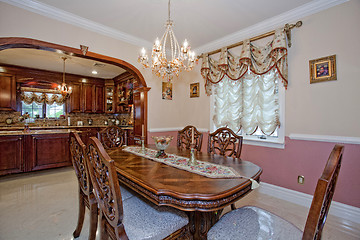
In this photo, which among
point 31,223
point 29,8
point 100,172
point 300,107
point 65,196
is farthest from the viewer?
point 65,196

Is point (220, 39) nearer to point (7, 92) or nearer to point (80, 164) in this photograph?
point (80, 164)

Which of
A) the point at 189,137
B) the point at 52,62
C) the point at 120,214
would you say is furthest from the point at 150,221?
the point at 52,62

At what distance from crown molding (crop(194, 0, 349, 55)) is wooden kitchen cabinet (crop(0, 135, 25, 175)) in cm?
426

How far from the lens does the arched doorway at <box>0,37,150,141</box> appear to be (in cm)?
206

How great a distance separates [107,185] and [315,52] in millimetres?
2825

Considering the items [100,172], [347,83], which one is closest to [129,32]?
[100,172]

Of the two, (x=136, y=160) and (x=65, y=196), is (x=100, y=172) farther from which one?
(x=65, y=196)

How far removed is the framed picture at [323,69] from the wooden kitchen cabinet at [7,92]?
22.1ft

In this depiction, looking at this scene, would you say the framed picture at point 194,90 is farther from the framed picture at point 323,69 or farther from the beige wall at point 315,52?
the framed picture at point 323,69

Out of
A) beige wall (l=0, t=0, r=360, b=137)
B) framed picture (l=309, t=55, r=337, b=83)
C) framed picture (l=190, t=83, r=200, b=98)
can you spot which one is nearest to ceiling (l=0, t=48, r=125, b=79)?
beige wall (l=0, t=0, r=360, b=137)

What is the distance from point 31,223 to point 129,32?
9.94ft

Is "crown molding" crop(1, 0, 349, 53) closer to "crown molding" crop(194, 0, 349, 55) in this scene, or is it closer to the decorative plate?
"crown molding" crop(194, 0, 349, 55)

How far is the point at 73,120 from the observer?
5582 mm

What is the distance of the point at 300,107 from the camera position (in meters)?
2.29
